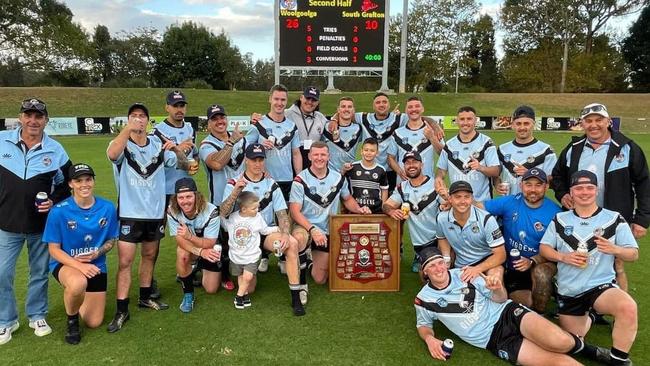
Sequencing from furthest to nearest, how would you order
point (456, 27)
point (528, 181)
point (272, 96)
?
point (456, 27), point (272, 96), point (528, 181)

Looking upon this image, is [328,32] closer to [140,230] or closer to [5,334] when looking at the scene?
[140,230]

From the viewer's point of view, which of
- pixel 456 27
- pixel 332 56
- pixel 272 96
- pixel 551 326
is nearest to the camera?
pixel 551 326

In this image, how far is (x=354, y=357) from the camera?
404cm

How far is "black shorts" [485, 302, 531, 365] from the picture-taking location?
385 centimetres

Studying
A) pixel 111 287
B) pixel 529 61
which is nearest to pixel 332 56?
pixel 111 287

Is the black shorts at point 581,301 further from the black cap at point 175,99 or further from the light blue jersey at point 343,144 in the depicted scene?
the black cap at point 175,99

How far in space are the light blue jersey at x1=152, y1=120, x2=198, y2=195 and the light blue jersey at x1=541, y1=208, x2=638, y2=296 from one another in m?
4.06

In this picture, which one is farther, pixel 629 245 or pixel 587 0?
pixel 587 0

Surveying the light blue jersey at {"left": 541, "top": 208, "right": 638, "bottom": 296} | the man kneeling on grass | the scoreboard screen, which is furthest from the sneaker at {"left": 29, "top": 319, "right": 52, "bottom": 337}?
the scoreboard screen

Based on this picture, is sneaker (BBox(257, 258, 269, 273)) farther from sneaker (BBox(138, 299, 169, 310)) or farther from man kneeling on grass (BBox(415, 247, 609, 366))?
man kneeling on grass (BBox(415, 247, 609, 366))

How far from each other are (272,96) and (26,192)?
306 centimetres

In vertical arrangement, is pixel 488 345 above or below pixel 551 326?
below

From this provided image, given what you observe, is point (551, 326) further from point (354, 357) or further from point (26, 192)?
point (26, 192)

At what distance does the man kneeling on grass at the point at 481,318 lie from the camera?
3793 mm
